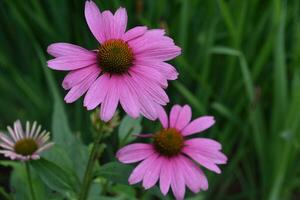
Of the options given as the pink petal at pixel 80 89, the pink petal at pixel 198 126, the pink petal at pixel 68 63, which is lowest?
the pink petal at pixel 198 126

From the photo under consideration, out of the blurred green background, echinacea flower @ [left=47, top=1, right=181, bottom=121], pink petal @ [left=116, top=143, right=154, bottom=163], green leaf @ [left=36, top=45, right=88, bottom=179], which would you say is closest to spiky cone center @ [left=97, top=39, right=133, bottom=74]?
echinacea flower @ [left=47, top=1, right=181, bottom=121]

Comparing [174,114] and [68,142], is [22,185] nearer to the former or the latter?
[68,142]

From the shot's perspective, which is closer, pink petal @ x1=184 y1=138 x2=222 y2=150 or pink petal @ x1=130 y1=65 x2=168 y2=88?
pink petal @ x1=130 y1=65 x2=168 y2=88

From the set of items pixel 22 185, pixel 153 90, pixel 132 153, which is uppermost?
pixel 153 90

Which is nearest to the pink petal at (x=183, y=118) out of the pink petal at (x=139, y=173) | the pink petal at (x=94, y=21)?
the pink petal at (x=139, y=173)

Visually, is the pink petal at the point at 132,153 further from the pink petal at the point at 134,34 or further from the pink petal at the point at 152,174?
the pink petal at the point at 134,34

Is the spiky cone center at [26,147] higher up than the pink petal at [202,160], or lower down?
higher up

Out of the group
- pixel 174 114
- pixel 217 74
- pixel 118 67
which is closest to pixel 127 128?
pixel 174 114

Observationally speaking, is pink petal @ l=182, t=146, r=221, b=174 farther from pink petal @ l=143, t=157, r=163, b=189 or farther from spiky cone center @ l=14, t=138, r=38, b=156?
spiky cone center @ l=14, t=138, r=38, b=156
